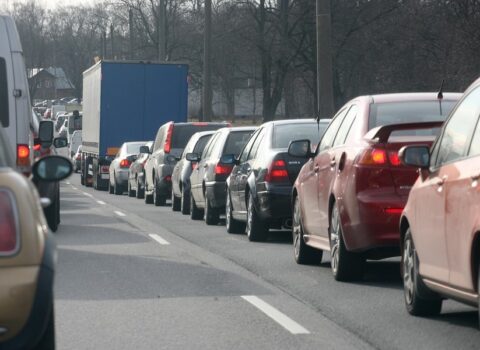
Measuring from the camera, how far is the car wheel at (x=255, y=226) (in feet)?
53.3

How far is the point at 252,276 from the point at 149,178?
641 inches

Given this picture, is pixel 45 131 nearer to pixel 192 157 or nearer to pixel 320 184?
pixel 192 157

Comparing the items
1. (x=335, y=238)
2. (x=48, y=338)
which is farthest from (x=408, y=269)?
(x=48, y=338)

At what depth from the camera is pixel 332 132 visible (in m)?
12.5

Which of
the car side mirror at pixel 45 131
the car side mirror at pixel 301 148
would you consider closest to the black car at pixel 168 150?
the car side mirror at pixel 45 131

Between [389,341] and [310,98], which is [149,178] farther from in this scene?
[310,98]

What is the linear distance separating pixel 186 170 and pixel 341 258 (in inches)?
466

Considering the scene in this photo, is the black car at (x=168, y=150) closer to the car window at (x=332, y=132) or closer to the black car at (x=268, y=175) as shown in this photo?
the black car at (x=268, y=175)

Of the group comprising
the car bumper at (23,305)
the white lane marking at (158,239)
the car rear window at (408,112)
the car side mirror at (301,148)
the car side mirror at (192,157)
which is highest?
the car rear window at (408,112)

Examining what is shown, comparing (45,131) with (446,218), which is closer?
(446,218)

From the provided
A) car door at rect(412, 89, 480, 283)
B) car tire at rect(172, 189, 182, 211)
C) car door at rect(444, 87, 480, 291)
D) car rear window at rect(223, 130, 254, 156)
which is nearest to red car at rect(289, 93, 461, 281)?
car door at rect(412, 89, 480, 283)

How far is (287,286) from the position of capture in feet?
37.8

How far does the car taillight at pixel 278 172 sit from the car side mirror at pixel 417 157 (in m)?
6.56

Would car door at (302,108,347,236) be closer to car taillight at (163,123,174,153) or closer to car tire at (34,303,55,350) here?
car tire at (34,303,55,350)
